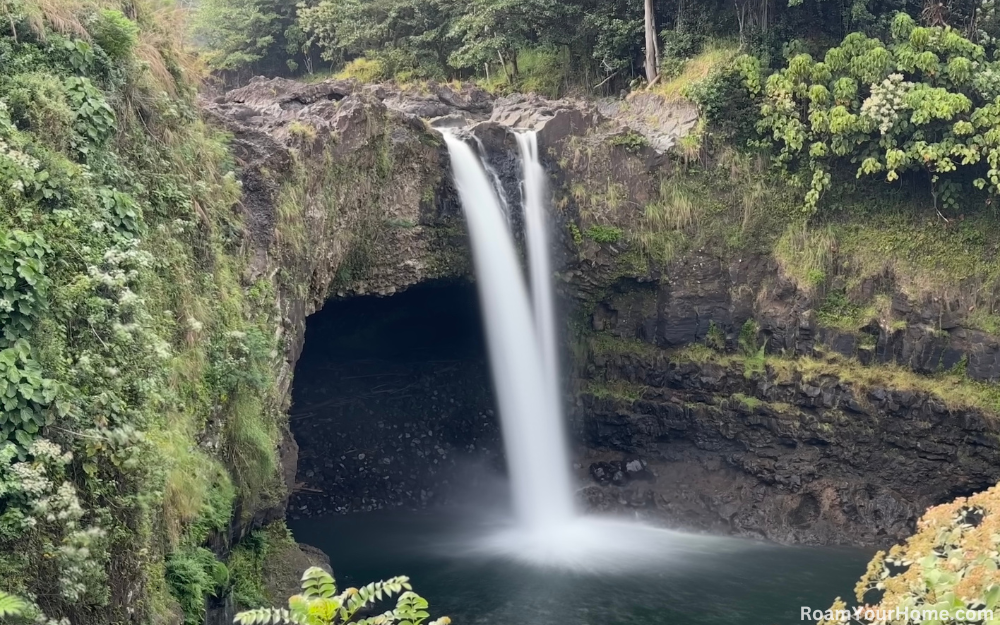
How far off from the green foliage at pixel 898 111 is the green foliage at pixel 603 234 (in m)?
3.36

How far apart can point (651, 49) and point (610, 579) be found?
39.2 ft

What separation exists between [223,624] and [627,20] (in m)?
16.6

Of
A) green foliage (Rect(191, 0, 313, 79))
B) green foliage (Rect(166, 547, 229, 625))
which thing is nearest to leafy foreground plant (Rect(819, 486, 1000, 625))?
green foliage (Rect(166, 547, 229, 625))

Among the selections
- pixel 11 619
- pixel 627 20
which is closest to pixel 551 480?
pixel 627 20

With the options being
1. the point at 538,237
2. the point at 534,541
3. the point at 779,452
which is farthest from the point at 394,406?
the point at 779,452

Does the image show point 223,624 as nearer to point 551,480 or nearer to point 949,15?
point 551,480

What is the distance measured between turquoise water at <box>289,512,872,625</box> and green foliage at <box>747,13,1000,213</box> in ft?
20.7

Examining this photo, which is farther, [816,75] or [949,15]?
[949,15]

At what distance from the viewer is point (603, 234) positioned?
16.3 m

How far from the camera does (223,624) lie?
8484mm

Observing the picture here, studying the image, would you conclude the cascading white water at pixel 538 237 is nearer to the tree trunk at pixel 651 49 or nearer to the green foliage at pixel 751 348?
the green foliage at pixel 751 348

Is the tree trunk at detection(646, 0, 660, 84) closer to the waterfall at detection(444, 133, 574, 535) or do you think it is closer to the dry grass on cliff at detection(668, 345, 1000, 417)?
the waterfall at detection(444, 133, 574, 535)

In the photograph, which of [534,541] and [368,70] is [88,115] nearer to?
[534,541]

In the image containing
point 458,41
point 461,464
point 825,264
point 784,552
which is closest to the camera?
point 784,552
